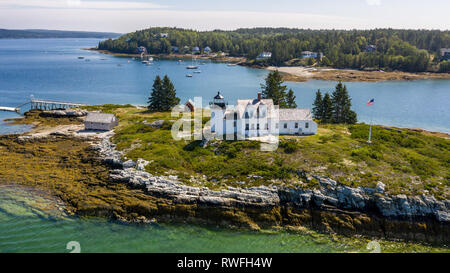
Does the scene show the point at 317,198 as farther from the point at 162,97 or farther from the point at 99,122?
the point at 162,97

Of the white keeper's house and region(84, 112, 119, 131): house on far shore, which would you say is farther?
region(84, 112, 119, 131): house on far shore

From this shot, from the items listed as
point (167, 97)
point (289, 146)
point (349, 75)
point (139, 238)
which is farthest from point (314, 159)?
point (349, 75)

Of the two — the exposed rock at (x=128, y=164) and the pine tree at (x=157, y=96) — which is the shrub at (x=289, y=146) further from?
the pine tree at (x=157, y=96)

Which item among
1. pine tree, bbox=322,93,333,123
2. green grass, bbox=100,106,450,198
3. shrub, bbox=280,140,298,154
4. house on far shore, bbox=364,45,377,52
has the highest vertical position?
house on far shore, bbox=364,45,377,52

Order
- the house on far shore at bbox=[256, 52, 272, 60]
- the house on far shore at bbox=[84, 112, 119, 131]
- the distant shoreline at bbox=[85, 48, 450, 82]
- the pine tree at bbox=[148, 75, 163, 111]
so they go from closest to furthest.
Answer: the house on far shore at bbox=[84, 112, 119, 131] < the pine tree at bbox=[148, 75, 163, 111] < the distant shoreline at bbox=[85, 48, 450, 82] < the house on far shore at bbox=[256, 52, 272, 60]

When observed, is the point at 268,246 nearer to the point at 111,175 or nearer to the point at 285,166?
the point at 285,166

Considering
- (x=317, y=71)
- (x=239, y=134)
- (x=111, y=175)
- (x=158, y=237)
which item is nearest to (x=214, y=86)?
(x=317, y=71)

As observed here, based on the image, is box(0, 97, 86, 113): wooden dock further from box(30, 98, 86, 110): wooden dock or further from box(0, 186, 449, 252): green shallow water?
box(0, 186, 449, 252): green shallow water

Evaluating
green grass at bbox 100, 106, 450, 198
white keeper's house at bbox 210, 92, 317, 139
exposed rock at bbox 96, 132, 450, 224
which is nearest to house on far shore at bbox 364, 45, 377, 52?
green grass at bbox 100, 106, 450, 198
